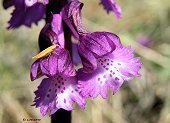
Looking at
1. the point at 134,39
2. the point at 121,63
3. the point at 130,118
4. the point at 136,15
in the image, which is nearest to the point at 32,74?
the point at 121,63

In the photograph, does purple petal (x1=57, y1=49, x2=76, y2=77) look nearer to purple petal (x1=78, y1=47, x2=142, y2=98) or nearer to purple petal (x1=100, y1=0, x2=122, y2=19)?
purple petal (x1=78, y1=47, x2=142, y2=98)

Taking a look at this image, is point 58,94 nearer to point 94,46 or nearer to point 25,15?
point 94,46

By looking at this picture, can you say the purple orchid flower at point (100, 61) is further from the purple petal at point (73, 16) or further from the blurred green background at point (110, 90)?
the blurred green background at point (110, 90)

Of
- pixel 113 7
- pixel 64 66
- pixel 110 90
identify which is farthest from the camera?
pixel 110 90

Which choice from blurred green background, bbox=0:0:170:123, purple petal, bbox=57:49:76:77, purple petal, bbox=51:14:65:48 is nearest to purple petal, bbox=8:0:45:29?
purple petal, bbox=51:14:65:48

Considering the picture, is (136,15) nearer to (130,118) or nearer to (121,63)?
Answer: (130,118)

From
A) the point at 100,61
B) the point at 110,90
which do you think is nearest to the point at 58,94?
the point at 100,61
